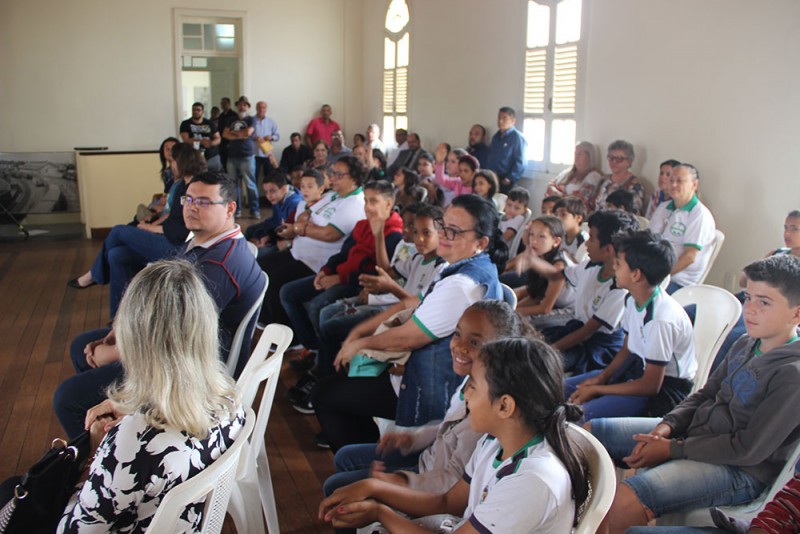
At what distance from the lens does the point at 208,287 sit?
2.33 metres

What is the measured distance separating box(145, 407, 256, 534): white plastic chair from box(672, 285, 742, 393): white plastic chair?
63.1 inches

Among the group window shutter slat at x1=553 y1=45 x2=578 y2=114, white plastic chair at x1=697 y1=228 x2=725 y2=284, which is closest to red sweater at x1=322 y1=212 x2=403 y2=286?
white plastic chair at x1=697 y1=228 x2=725 y2=284

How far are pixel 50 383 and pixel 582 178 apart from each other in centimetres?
397

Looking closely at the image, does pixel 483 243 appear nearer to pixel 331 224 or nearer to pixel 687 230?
pixel 331 224

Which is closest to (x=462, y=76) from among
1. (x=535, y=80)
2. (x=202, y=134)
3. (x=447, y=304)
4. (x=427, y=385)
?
(x=535, y=80)

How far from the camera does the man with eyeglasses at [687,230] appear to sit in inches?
154

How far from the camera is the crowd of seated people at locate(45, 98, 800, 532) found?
1.38m

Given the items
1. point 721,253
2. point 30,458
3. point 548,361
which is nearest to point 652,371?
point 548,361

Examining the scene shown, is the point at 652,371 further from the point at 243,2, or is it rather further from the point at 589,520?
the point at 243,2

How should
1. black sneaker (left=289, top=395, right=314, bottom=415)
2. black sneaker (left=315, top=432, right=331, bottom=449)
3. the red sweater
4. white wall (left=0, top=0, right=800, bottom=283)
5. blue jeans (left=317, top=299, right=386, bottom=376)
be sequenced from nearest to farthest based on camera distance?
1. black sneaker (left=315, top=432, right=331, bottom=449)
2. blue jeans (left=317, top=299, right=386, bottom=376)
3. black sneaker (left=289, top=395, right=314, bottom=415)
4. the red sweater
5. white wall (left=0, top=0, right=800, bottom=283)

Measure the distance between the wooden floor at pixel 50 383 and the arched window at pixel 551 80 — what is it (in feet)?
11.6

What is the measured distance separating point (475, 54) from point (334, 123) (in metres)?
3.95

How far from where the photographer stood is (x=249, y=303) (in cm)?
244

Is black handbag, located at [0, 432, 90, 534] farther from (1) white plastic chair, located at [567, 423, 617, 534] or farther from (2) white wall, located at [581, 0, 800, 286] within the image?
(2) white wall, located at [581, 0, 800, 286]
